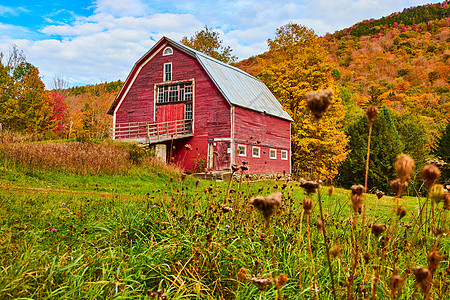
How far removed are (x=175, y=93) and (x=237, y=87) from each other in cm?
427

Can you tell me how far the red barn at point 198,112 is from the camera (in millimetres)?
20609

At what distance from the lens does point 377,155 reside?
2525 centimetres

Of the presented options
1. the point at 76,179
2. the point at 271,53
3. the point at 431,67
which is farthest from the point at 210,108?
the point at 431,67

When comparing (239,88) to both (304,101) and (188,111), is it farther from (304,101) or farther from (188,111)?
(304,101)

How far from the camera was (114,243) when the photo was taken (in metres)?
3.73

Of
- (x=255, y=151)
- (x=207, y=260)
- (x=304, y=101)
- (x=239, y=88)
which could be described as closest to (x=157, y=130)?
(x=239, y=88)

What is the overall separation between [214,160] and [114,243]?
17.0 metres

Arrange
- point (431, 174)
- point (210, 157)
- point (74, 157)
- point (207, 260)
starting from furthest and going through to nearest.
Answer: point (210, 157) < point (74, 157) < point (207, 260) < point (431, 174)

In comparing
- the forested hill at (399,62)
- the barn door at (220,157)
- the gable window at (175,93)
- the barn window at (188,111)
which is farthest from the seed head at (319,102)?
the forested hill at (399,62)

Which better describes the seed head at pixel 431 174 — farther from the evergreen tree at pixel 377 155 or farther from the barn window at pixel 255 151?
the evergreen tree at pixel 377 155

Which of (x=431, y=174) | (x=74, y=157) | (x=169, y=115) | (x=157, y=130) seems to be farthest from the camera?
(x=169, y=115)

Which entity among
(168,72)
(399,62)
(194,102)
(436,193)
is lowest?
(436,193)

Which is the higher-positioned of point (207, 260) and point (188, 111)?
point (188, 111)

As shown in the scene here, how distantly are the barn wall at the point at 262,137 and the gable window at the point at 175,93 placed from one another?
12.8 feet
